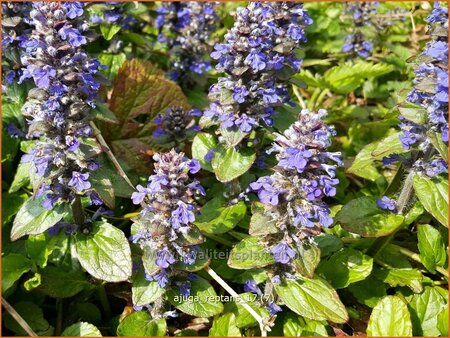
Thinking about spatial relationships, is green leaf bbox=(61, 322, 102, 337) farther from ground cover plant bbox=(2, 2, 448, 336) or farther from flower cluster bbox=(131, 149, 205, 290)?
flower cluster bbox=(131, 149, 205, 290)

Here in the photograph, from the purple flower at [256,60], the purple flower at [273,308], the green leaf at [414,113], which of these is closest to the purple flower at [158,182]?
the purple flower at [256,60]

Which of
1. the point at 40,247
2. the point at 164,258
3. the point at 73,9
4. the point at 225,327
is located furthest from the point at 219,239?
the point at 73,9

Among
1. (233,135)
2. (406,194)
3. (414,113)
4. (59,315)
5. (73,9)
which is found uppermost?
(73,9)

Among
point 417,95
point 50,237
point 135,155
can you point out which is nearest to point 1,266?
point 50,237

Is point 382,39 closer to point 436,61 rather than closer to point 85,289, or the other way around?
point 436,61

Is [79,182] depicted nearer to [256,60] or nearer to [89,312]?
[89,312]

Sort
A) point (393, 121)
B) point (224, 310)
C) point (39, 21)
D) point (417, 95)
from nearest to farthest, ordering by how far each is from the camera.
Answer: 1. point (39, 21)
2. point (417, 95)
3. point (224, 310)
4. point (393, 121)
